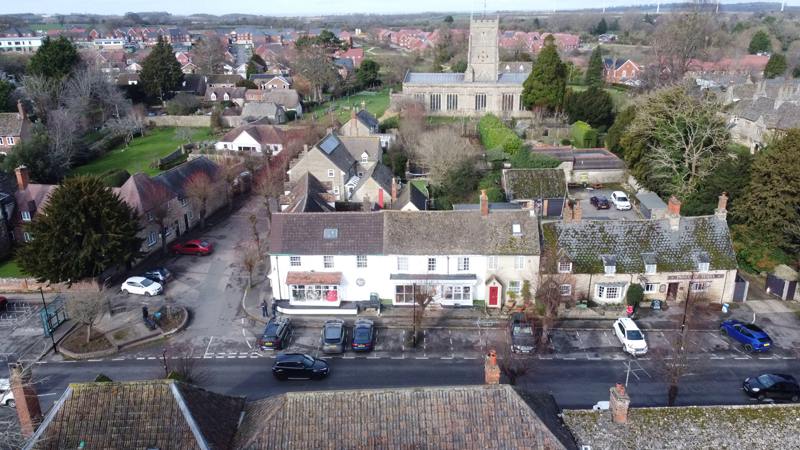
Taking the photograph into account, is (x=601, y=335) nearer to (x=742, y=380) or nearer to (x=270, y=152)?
(x=742, y=380)

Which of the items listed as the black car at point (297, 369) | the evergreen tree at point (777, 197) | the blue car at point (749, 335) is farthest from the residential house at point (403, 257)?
the evergreen tree at point (777, 197)

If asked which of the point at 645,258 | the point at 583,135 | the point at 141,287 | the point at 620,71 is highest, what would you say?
the point at 620,71

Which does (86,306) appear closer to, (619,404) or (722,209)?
(619,404)

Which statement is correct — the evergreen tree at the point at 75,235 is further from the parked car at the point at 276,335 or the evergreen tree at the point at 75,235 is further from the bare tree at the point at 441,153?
the bare tree at the point at 441,153

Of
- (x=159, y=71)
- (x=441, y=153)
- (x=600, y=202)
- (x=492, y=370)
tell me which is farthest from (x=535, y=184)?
(x=159, y=71)

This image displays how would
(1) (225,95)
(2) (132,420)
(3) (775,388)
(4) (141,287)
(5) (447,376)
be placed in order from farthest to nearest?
(1) (225,95), (4) (141,287), (5) (447,376), (3) (775,388), (2) (132,420)

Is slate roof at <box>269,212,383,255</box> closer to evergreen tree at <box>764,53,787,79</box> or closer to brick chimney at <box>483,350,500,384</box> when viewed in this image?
brick chimney at <box>483,350,500,384</box>
